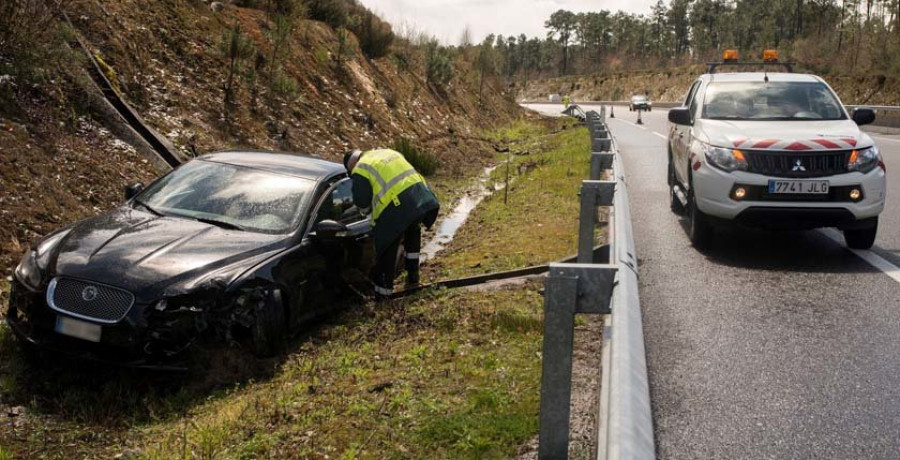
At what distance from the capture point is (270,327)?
594 cm

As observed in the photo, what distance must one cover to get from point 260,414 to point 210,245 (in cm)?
177

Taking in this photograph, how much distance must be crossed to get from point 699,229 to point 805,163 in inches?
50.3

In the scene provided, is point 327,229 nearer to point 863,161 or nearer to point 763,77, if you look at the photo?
point 863,161

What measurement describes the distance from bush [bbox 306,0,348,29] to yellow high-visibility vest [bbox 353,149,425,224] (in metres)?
18.4

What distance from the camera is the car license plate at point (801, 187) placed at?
839cm

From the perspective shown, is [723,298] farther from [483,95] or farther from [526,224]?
[483,95]

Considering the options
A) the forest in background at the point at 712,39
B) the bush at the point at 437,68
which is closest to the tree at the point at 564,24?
the forest in background at the point at 712,39

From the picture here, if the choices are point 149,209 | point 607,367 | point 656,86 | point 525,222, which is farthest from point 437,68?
point 656,86

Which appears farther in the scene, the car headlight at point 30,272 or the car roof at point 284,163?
the car roof at point 284,163

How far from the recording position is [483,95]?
3941cm

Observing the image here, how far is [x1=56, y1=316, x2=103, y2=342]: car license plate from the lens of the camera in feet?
17.5

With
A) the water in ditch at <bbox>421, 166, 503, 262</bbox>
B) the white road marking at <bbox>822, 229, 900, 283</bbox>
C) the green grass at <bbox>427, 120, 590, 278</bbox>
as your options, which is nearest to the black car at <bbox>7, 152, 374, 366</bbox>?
the green grass at <bbox>427, 120, 590, 278</bbox>

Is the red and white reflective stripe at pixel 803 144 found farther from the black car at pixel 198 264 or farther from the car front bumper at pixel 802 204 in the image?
the black car at pixel 198 264

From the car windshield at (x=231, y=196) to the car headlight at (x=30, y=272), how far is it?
1.16m
